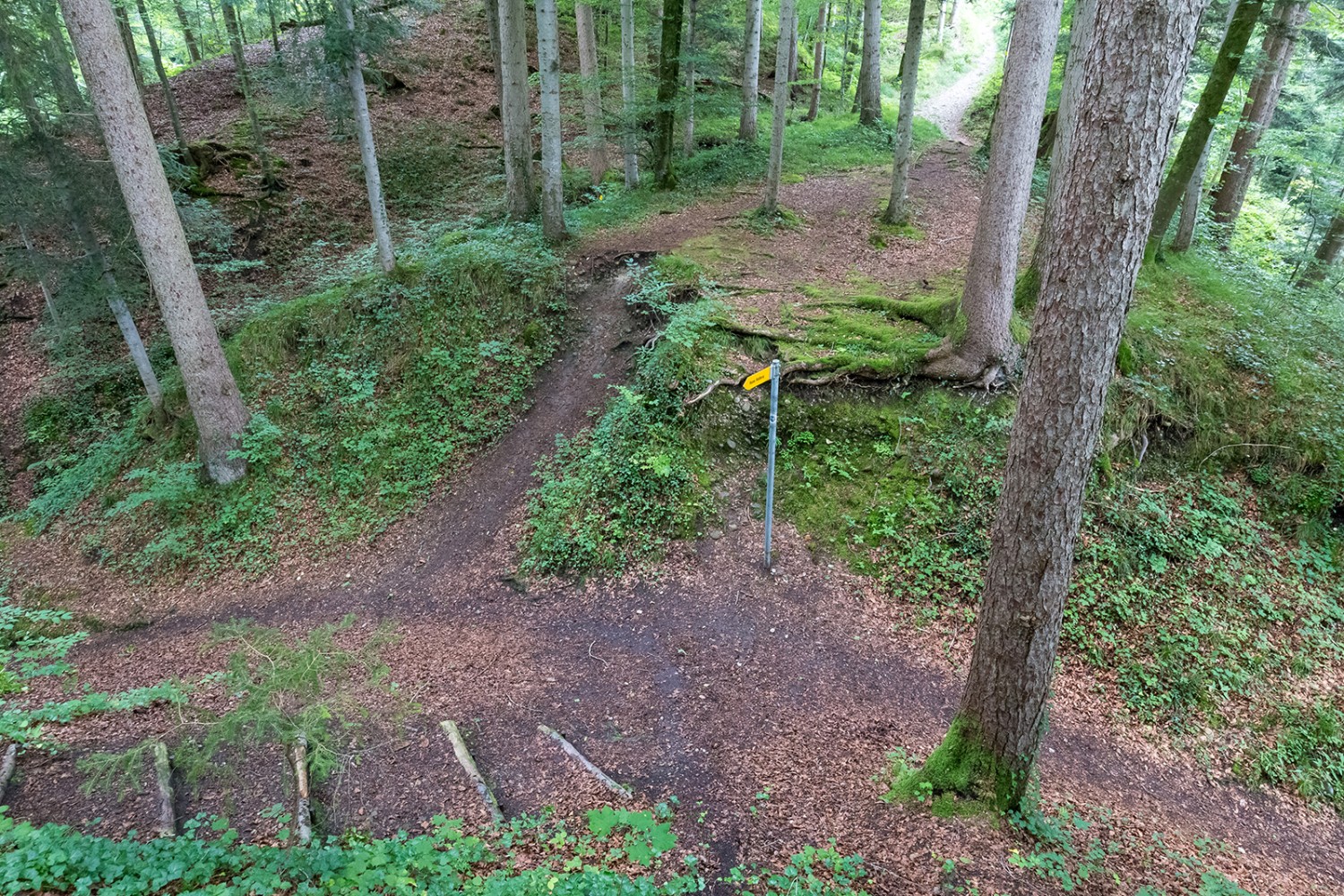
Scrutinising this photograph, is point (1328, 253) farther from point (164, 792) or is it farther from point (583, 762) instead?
point (164, 792)

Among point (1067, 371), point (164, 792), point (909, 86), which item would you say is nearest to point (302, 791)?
point (164, 792)

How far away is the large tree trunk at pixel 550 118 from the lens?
11.0 meters

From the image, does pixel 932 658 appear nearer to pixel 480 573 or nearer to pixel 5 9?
pixel 480 573

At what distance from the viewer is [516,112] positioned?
1259cm

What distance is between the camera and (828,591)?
7289mm

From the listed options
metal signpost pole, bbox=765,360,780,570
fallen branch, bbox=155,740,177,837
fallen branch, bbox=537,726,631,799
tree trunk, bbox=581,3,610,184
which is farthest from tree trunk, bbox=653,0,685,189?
fallen branch, bbox=155,740,177,837

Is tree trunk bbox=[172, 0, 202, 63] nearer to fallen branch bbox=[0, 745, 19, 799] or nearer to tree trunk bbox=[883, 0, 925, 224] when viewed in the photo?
tree trunk bbox=[883, 0, 925, 224]

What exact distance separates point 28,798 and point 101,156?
411 inches

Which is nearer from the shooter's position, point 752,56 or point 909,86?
point 909,86

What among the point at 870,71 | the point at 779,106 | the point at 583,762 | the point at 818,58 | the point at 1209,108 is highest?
the point at 818,58

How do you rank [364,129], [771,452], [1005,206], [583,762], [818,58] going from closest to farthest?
1. [583,762]
2. [771,452]
3. [1005,206]
4. [364,129]
5. [818,58]

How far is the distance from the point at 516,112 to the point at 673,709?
11706 millimetres

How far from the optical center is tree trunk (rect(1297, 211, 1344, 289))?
12.9 meters

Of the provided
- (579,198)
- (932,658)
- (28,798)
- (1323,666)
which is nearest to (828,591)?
(932,658)
